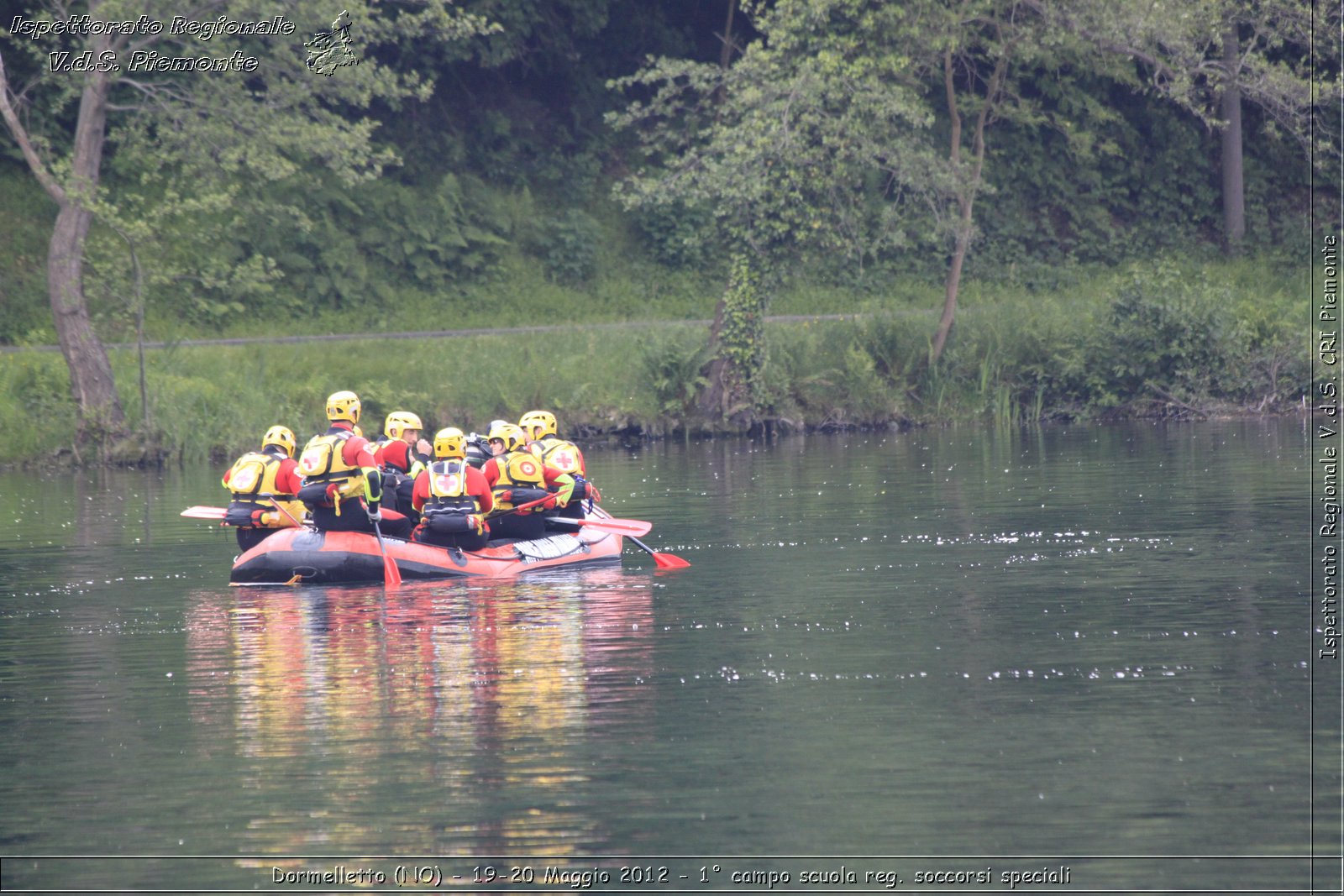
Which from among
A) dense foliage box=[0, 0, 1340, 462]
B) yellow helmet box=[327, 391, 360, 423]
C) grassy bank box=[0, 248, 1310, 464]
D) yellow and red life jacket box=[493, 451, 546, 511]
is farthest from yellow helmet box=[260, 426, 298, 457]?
grassy bank box=[0, 248, 1310, 464]

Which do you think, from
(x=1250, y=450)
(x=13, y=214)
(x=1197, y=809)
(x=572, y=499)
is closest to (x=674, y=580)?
(x=572, y=499)

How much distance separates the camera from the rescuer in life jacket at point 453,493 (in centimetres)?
1666

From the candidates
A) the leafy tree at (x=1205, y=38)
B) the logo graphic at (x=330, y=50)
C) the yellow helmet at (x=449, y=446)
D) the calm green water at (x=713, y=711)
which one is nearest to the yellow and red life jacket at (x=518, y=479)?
the yellow helmet at (x=449, y=446)

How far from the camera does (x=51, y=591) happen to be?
16.5 m

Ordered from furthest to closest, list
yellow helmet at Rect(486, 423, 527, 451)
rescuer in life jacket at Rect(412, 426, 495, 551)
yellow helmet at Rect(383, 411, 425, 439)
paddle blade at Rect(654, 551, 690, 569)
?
yellow helmet at Rect(383, 411, 425, 439)
yellow helmet at Rect(486, 423, 527, 451)
paddle blade at Rect(654, 551, 690, 569)
rescuer in life jacket at Rect(412, 426, 495, 551)

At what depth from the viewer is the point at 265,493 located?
17531 mm

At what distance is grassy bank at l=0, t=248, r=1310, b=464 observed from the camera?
3044 cm

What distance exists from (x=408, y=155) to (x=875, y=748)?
1330 inches

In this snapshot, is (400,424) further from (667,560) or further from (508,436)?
(667,560)

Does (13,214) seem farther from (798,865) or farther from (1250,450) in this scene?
(798,865)

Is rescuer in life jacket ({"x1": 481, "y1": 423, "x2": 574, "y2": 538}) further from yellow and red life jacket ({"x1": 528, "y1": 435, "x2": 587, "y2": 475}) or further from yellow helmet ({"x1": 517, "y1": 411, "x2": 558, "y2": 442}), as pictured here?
yellow helmet ({"x1": 517, "y1": 411, "x2": 558, "y2": 442})

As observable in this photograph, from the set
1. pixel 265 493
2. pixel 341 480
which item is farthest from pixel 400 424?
pixel 341 480

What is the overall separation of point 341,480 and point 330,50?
1402cm

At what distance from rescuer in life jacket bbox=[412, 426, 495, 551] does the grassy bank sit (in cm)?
1449
